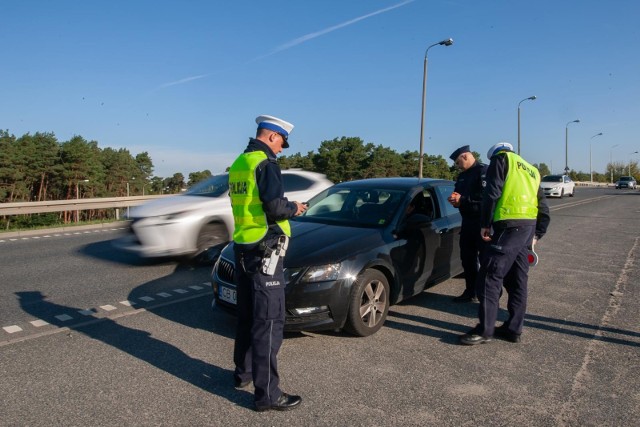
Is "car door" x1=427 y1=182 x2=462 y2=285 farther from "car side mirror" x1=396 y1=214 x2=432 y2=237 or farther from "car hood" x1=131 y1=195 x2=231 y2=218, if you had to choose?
"car hood" x1=131 y1=195 x2=231 y2=218

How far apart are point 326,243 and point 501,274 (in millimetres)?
1622

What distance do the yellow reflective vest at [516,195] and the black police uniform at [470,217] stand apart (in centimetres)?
108

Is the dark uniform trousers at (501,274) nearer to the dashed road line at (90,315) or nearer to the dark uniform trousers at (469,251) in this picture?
the dark uniform trousers at (469,251)

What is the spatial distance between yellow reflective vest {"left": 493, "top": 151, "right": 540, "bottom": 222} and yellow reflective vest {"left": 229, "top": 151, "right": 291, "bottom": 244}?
2.21 m

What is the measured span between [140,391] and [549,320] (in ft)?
13.4

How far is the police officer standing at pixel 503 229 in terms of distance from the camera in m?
4.27

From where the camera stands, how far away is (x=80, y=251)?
9625mm

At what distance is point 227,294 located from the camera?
14.5ft

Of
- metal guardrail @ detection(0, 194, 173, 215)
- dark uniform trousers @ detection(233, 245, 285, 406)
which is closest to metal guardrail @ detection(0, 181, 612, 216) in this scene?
metal guardrail @ detection(0, 194, 173, 215)

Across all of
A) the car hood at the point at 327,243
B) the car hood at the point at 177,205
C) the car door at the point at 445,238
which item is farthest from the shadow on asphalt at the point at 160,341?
the car door at the point at 445,238

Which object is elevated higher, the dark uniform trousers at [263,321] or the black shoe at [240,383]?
the dark uniform trousers at [263,321]

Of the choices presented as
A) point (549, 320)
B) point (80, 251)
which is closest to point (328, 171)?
point (80, 251)

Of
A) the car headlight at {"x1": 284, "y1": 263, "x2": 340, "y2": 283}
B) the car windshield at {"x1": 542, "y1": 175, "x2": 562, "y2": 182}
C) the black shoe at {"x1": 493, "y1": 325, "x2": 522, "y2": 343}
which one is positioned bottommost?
the black shoe at {"x1": 493, "y1": 325, "x2": 522, "y2": 343}

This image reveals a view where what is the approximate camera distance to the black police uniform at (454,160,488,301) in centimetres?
550
